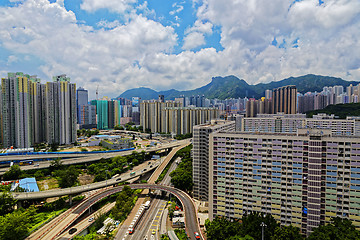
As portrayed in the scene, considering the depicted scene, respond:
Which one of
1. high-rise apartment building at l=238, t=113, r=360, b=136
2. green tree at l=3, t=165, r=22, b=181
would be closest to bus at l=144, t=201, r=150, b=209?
green tree at l=3, t=165, r=22, b=181

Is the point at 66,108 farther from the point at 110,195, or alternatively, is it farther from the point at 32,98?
the point at 110,195

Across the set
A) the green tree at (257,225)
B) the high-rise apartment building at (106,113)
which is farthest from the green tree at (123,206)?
the high-rise apartment building at (106,113)

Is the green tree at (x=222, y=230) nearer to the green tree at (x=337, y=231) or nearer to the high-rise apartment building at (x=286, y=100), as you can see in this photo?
the green tree at (x=337, y=231)

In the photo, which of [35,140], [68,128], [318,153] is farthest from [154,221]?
[35,140]

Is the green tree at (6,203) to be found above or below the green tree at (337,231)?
below

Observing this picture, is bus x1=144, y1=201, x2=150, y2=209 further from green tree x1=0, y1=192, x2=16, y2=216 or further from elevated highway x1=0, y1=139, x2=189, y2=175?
elevated highway x1=0, y1=139, x2=189, y2=175

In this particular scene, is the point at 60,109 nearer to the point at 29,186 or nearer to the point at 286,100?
the point at 29,186
